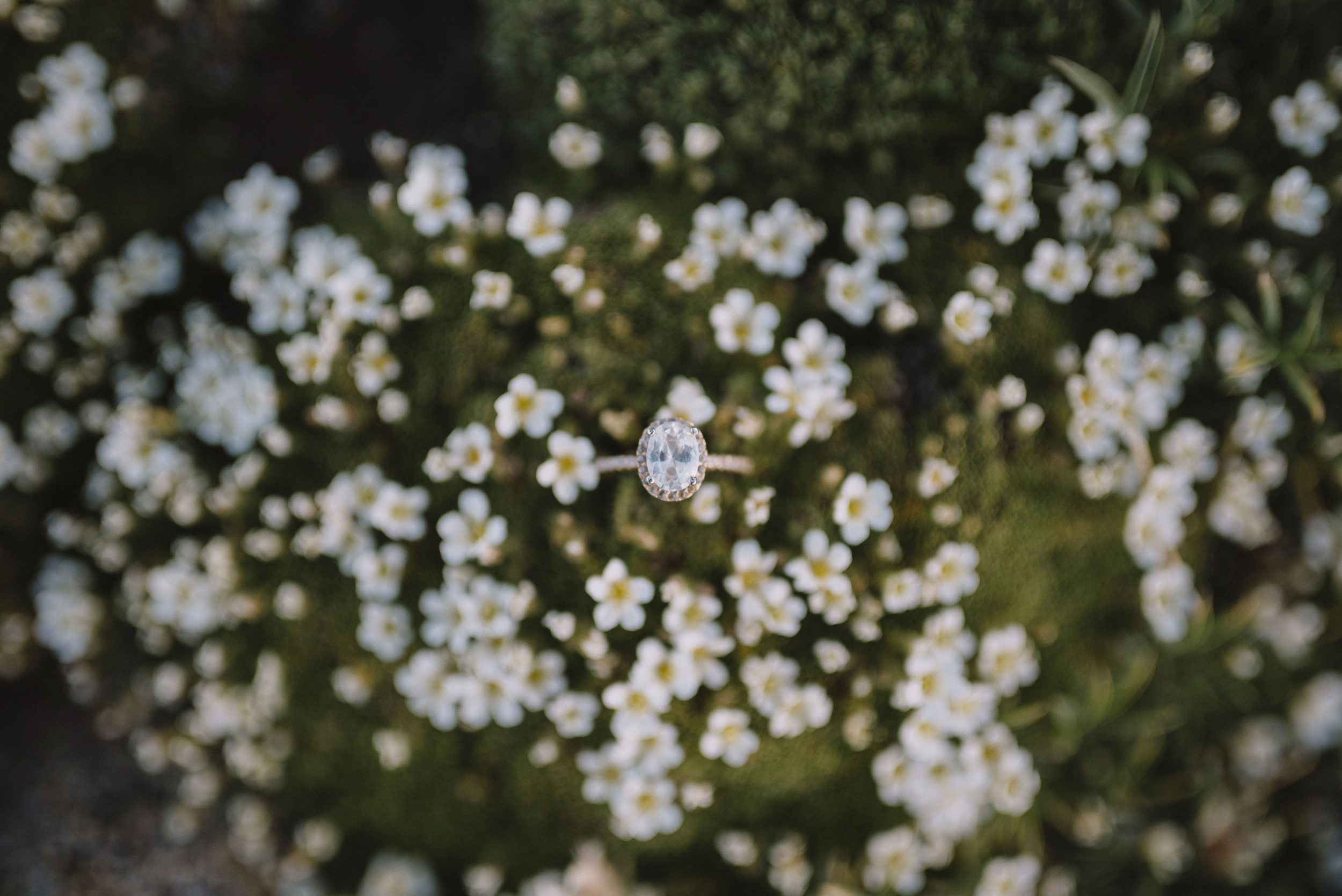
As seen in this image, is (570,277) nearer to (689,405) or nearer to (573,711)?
(689,405)

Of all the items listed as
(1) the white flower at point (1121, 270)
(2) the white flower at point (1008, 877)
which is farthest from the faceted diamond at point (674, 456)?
(2) the white flower at point (1008, 877)

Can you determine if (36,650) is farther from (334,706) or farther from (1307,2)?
(1307,2)

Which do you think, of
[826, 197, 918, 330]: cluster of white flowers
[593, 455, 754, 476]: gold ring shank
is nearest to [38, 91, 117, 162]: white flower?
[593, 455, 754, 476]: gold ring shank

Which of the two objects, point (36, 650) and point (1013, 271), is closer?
point (1013, 271)

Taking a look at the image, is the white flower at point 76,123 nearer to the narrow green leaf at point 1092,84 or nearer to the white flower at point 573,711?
the white flower at point 573,711

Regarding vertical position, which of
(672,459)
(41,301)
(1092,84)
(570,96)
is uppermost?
(1092,84)

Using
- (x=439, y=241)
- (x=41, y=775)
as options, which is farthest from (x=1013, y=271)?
(x=41, y=775)

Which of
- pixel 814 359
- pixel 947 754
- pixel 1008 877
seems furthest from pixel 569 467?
pixel 1008 877
